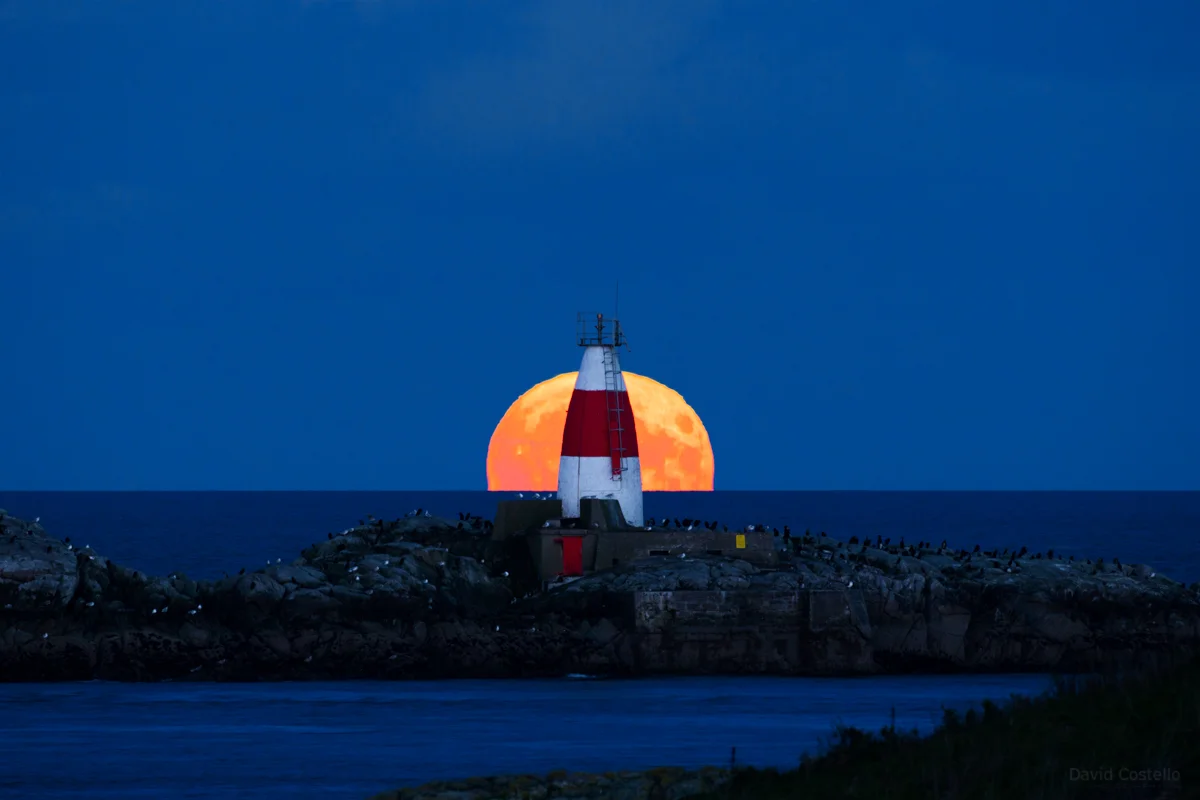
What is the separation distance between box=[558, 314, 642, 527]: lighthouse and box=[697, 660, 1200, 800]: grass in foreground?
75.6 feet

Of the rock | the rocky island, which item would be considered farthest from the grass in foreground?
the rock

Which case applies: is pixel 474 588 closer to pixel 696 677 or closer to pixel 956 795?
pixel 696 677

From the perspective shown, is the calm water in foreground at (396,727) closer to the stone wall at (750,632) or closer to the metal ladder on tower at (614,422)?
the stone wall at (750,632)

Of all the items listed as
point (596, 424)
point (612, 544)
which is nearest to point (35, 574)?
point (612, 544)

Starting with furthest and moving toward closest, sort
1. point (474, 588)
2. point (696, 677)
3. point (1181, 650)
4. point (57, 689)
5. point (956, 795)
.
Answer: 1. point (474, 588)
2. point (696, 677)
3. point (57, 689)
4. point (1181, 650)
5. point (956, 795)

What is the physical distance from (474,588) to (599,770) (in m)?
16.0

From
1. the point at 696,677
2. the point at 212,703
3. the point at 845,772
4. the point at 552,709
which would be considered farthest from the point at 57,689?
the point at 845,772

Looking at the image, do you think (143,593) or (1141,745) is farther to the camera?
(143,593)

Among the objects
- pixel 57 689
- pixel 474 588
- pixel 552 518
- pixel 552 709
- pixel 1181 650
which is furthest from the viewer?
pixel 552 518

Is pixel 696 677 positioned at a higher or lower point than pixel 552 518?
lower

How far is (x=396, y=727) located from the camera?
28.8m

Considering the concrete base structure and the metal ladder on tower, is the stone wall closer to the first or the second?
the concrete base structure

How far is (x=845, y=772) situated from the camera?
17203mm

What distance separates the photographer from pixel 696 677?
3553 cm
